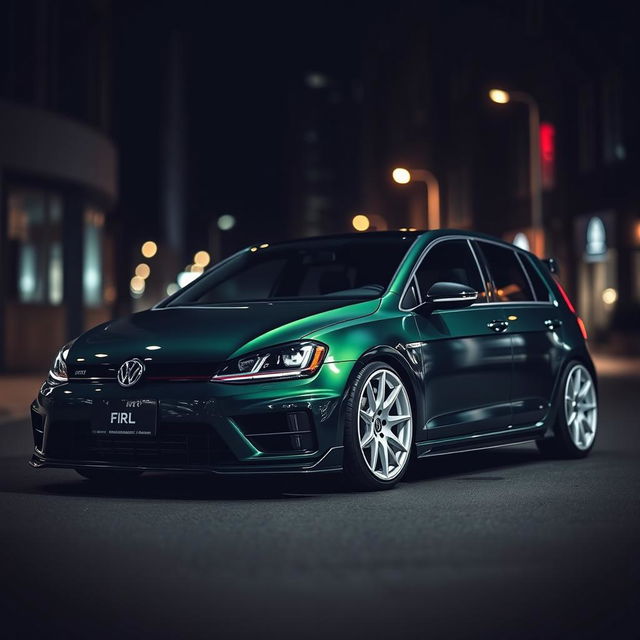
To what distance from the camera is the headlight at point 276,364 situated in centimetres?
869

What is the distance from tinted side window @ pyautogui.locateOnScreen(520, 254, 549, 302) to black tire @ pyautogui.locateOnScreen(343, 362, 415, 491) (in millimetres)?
2748

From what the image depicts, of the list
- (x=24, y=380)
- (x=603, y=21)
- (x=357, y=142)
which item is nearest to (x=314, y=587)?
(x=24, y=380)

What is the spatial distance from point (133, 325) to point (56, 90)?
25933 millimetres

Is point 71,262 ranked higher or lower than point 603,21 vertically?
lower

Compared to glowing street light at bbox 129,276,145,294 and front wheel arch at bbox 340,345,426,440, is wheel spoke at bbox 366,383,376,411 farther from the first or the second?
glowing street light at bbox 129,276,145,294

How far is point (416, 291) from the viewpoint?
32.9 feet

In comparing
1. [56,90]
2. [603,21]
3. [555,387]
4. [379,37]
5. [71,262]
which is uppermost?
[379,37]

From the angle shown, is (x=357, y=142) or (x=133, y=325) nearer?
(x=133, y=325)

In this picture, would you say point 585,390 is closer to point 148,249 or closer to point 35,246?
point 35,246

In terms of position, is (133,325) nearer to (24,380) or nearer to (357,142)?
(24,380)

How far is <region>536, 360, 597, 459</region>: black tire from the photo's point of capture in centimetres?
1131

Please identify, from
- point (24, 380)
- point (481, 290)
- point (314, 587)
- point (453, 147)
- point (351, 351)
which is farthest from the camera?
point (453, 147)

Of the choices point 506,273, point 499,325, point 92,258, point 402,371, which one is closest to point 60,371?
point 402,371

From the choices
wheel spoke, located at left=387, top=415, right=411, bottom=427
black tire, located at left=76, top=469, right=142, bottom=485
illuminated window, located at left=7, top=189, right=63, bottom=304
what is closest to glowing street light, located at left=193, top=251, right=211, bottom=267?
illuminated window, located at left=7, top=189, right=63, bottom=304
